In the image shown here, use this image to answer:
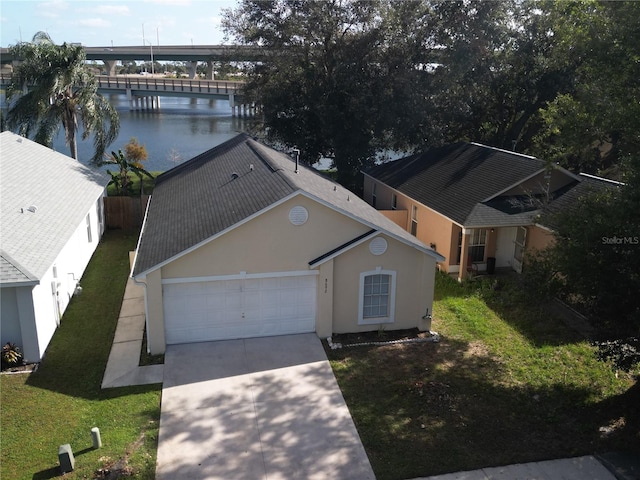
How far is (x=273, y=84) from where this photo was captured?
3341 centimetres

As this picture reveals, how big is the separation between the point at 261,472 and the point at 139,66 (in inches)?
6094

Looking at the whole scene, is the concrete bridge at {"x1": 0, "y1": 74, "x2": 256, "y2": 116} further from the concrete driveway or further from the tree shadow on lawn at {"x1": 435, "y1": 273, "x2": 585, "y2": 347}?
the concrete driveway

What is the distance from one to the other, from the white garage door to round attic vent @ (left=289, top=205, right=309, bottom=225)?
158 centimetres

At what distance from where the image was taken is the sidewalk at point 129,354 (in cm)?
1331

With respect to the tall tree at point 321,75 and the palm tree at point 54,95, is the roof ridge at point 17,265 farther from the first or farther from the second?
the tall tree at point 321,75

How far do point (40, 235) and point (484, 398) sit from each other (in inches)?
492

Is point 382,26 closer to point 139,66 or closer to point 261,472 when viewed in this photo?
point 261,472

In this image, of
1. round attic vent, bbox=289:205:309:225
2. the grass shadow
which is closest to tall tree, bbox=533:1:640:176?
round attic vent, bbox=289:205:309:225

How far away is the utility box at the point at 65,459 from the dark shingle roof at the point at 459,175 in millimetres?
14632

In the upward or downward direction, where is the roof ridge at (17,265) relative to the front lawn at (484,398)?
upward

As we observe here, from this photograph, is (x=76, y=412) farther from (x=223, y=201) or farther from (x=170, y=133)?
(x=170, y=133)

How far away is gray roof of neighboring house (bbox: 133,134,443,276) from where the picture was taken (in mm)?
14625

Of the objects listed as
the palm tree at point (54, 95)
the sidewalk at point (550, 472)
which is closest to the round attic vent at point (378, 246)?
the sidewalk at point (550, 472)

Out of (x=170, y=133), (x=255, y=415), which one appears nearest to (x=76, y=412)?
(x=255, y=415)
